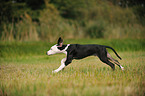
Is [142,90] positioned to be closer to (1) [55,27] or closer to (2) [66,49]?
(2) [66,49]

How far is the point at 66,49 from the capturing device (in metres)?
4.16

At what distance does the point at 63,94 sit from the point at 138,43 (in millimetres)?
7861

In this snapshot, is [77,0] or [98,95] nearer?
[98,95]

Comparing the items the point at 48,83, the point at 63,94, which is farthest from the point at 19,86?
the point at 63,94

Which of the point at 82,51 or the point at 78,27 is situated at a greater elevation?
the point at 78,27

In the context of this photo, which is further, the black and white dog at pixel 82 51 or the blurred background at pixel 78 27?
the blurred background at pixel 78 27

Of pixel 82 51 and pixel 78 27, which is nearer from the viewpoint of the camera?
pixel 82 51

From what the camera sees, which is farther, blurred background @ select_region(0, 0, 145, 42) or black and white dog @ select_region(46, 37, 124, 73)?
blurred background @ select_region(0, 0, 145, 42)

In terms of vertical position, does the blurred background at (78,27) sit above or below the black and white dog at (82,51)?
above

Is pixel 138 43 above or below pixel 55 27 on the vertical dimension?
below

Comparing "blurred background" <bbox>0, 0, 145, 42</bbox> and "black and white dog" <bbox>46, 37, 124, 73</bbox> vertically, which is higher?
"blurred background" <bbox>0, 0, 145, 42</bbox>

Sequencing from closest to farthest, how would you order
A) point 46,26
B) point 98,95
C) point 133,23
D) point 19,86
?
point 98,95 → point 19,86 → point 46,26 → point 133,23

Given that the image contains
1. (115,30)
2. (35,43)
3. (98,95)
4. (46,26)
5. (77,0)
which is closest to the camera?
(98,95)

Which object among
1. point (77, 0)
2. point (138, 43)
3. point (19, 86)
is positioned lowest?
point (19, 86)
